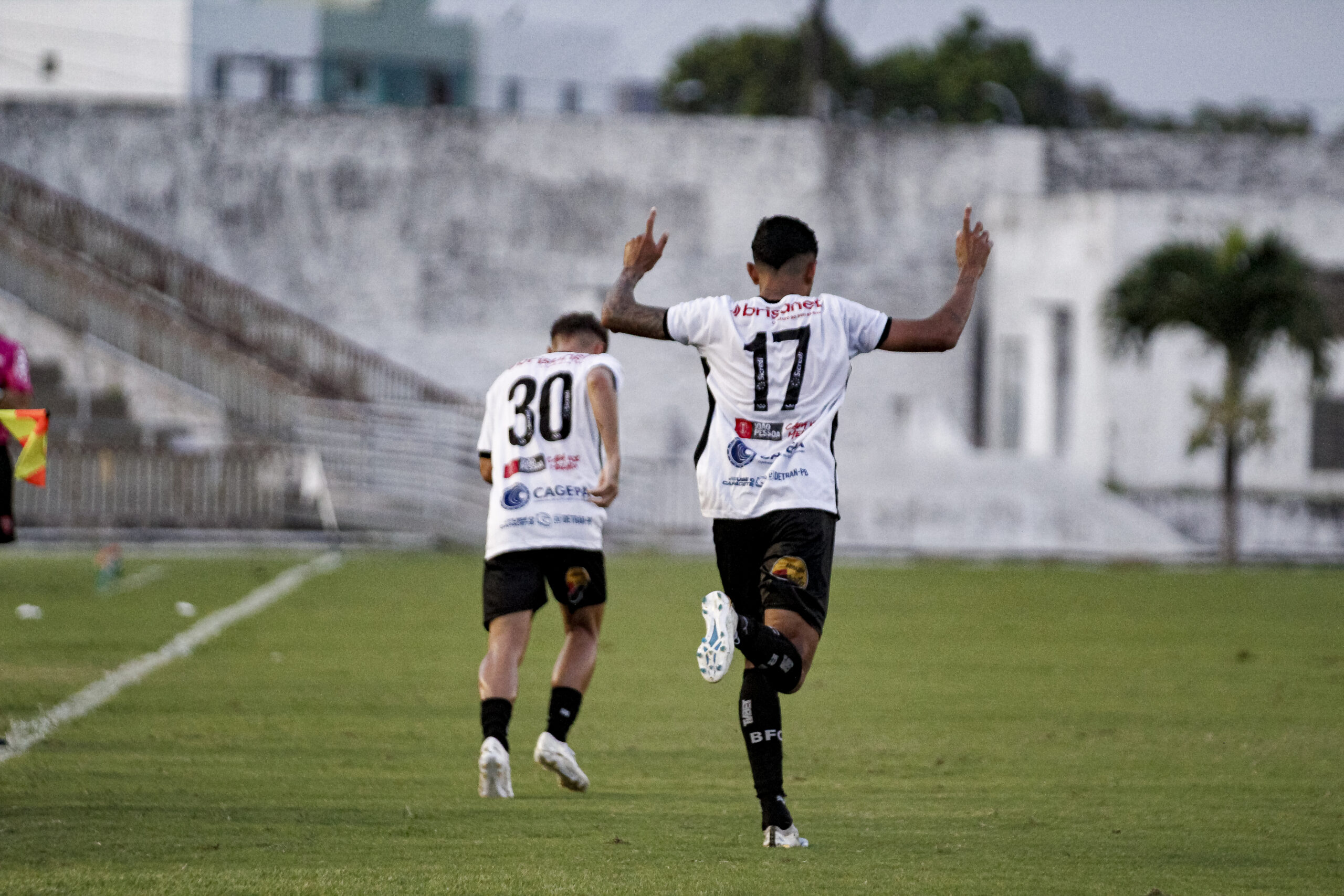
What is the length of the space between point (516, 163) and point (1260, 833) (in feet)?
117

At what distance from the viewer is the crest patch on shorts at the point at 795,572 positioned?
6.20 meters

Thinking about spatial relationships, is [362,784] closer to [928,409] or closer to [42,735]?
[42,735]

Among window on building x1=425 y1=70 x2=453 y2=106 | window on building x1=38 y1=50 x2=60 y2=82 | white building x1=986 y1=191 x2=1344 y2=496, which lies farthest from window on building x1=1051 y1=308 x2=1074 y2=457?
window on building x1=38 y1=50 x2=60 y2=82

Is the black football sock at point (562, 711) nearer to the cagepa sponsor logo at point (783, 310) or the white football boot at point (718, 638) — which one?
the white football boot at point (718, 638)

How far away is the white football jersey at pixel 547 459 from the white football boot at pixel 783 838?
1796mm

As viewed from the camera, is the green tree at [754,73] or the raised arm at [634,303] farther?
the green tree at [754,73]

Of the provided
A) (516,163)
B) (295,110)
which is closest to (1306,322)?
(516,163)

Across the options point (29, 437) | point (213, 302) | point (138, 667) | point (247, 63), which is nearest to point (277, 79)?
point (247, 63)

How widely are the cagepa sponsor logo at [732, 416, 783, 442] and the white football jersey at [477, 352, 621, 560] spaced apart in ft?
3.99

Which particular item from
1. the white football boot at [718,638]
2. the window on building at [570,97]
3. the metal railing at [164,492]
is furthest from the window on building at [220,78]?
the white football boot at [718,638]

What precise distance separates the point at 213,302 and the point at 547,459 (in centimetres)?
3161

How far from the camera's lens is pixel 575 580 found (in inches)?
299

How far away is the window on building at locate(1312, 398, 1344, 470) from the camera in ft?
111

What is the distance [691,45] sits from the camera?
244 feet
